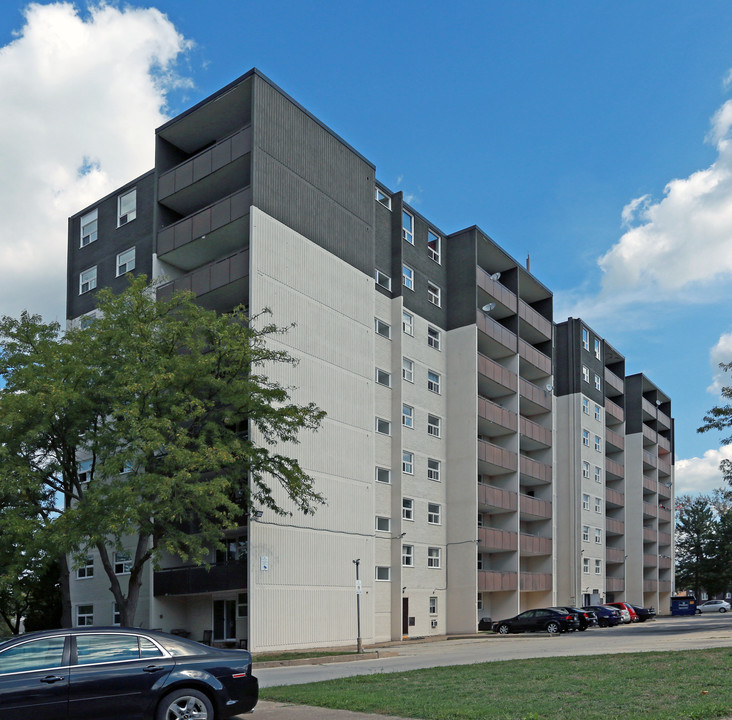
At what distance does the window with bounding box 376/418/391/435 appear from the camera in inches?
1617

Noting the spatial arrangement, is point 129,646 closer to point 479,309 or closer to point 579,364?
point 479,309

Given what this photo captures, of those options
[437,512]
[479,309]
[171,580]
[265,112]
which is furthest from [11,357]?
[479,309]

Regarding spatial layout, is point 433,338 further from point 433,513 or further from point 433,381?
point 433,513

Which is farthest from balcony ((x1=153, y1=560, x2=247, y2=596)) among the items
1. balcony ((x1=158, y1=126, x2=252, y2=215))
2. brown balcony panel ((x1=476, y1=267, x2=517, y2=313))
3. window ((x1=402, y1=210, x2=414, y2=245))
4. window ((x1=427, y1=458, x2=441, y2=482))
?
brown balcony panel ((x1=476, y1=267, x2=517, y2=313))

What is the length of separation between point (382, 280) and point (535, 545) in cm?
2003

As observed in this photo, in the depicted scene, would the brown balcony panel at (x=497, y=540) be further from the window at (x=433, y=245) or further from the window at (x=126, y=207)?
the window at (x=126, y=207)

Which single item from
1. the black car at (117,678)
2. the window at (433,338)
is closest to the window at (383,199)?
the window at (433,338)

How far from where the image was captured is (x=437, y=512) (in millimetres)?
44688

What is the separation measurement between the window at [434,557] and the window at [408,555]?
6.01 feet

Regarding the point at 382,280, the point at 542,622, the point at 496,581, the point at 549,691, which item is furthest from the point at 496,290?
the point at 549,691

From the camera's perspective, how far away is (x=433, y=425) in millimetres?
45219

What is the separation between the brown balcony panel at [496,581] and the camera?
45312 mm

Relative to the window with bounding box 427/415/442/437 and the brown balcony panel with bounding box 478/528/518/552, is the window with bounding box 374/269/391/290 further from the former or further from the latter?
the brown balcony panel with bounding box 478/528/518/552

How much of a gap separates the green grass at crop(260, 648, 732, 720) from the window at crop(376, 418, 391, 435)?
22499 millimetres
